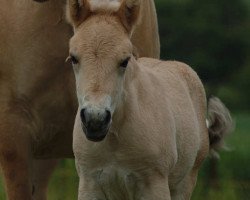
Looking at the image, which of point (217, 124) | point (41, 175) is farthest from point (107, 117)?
point (41, 175)

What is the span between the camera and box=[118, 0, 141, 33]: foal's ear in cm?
638

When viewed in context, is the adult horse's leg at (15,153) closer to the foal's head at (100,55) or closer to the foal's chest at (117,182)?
the foal's chest at (117,182)

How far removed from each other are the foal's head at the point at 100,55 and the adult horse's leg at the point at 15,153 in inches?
60.6

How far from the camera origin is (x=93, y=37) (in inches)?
242

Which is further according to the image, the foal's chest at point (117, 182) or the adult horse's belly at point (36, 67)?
the adult horse's belly at point (36, 67)

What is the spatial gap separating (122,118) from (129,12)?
0.62 m

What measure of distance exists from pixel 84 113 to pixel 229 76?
2291 cm

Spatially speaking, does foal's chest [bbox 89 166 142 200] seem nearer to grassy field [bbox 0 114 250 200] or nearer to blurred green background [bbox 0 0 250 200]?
grassy field [bbox 0 114 250 200]

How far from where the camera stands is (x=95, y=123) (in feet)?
19.3

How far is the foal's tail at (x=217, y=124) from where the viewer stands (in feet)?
27.6

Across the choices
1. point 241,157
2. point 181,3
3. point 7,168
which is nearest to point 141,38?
point 7,168

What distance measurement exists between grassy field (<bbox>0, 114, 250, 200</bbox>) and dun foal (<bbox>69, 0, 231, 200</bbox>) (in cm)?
232

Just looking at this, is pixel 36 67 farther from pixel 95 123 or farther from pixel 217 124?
pixel 95 123

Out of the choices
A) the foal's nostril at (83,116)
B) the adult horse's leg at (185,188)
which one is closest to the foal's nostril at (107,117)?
the foal's nostril at (83,116)
